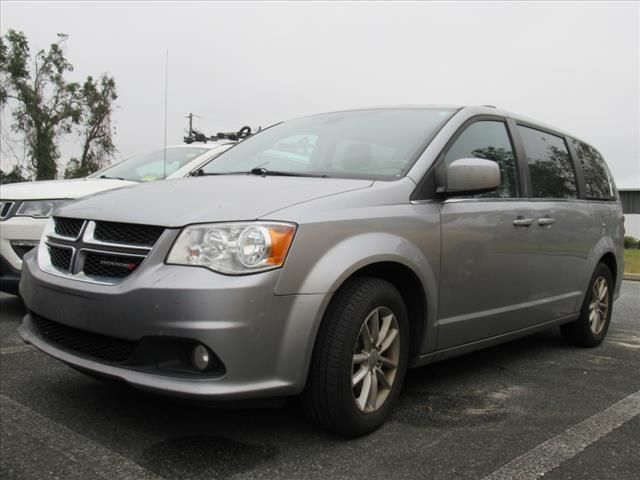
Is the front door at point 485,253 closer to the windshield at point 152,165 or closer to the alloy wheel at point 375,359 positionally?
the alloy wheel at point 375,359

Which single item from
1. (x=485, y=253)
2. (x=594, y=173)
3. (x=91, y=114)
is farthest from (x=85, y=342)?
(x=91, y=114)

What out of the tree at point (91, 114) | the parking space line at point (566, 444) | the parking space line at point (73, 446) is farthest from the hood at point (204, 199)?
the tree at point (91, 114)

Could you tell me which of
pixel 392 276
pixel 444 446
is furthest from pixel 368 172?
pixel 444 446

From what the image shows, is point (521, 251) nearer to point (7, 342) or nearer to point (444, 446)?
point (444, 446)

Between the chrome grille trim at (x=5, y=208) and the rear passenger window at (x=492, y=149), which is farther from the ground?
the rear passenger window at (x=492, y=149)

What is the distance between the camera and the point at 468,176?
3287 millimetres

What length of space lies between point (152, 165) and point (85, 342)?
3836 millimetres

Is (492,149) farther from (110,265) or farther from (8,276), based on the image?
(8,276)

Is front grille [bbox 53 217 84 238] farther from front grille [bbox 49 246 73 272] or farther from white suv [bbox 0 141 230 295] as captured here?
white suv [bbox 0 141 230 295]

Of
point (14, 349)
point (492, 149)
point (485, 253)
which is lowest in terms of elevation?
point (14, 349)

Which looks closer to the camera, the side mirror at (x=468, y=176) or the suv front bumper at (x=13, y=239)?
the side mirror at (x=468, y=176)

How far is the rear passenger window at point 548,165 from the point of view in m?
4.30

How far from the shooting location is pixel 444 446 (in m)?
2.89

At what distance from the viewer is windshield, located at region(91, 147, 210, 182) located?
6250 millimetres
